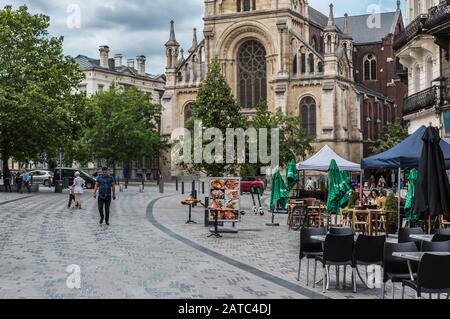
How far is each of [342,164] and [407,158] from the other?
10.1 metres

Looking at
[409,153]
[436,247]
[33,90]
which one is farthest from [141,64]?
[436,247]

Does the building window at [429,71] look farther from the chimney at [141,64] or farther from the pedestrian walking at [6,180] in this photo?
the chimney at [141,64]

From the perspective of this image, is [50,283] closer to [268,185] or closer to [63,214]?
[63,214]

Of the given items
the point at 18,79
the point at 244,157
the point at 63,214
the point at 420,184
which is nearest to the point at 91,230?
the point at 63,214

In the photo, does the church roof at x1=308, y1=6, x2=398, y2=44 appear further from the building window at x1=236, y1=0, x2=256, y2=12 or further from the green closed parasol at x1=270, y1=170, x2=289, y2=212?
the green closed parasol at x1=270, y1=170, x2=289, y2=212

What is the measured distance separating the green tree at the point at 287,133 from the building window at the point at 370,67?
22988 millimetres

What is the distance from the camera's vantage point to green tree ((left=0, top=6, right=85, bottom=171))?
39.1 metres

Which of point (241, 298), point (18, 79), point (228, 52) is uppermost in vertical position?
point (228, 52)

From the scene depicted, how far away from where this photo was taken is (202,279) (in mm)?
11352

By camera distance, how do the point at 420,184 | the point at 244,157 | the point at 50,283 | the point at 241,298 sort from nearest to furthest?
the point at 241,298
the point at 50,283
the point at 420,184
the point at 244,157

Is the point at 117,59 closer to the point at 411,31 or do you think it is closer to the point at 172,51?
the point at 172,51

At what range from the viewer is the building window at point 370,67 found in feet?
255

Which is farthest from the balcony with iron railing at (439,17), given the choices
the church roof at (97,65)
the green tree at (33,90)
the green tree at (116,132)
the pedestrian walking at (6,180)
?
the church roof at (97,65)

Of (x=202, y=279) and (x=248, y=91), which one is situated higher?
(x=248, y=91)
